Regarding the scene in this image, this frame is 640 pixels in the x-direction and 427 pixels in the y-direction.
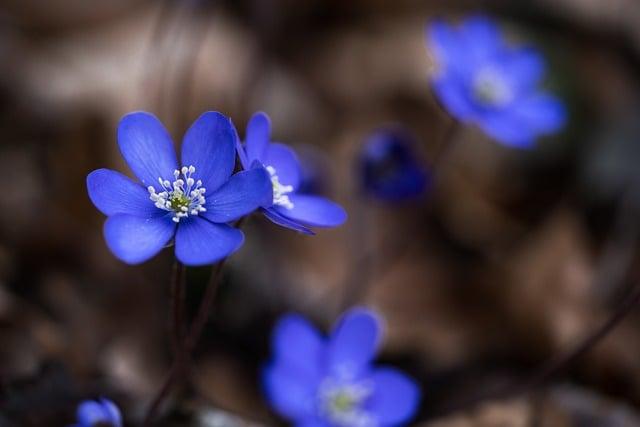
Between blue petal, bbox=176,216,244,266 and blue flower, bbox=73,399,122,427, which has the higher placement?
blue petal, bbox=176,216,244,266

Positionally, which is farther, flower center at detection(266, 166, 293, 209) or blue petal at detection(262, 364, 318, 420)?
blue petal at detection(262, 364, 318, 420)

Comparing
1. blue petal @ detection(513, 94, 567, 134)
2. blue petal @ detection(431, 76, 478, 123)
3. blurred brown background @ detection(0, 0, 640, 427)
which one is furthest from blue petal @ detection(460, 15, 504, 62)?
blurred brown background @ detection(0, 0, 640, 427)

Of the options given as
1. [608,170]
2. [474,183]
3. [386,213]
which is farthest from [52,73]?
[608,170]

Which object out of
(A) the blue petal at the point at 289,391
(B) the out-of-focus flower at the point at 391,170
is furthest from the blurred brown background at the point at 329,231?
(B) the out-of-focus flower at the point at 391,170

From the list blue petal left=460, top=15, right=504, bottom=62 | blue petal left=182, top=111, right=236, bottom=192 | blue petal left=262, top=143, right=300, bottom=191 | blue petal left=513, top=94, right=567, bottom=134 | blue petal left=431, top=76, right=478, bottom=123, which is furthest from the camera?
blue petal left=460, top=15, right=504, bottom=62

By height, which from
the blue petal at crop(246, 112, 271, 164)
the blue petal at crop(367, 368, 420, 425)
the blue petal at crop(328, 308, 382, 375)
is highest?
the blue petal at crop(246, 112, 271, 164)

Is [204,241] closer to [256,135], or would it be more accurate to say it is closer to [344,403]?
[256,135]

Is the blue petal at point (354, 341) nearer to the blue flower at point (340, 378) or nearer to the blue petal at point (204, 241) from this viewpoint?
the blue flower at point (340, 378)

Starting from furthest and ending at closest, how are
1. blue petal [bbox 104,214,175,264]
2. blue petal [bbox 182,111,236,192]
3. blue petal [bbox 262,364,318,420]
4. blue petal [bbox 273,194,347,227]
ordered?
blue petal [bbox 262,364,318,420] < blue petal [bbox 273,194,347,227] < blue petal [bbox 182,111,236,192] < blue petal [bbox 104,214,175,264]

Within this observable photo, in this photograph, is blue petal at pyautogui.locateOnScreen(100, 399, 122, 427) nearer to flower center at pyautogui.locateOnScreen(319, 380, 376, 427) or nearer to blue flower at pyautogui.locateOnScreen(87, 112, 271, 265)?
blue flower at pyautogui.locateOnScreen(87, 112, 271, 265)
